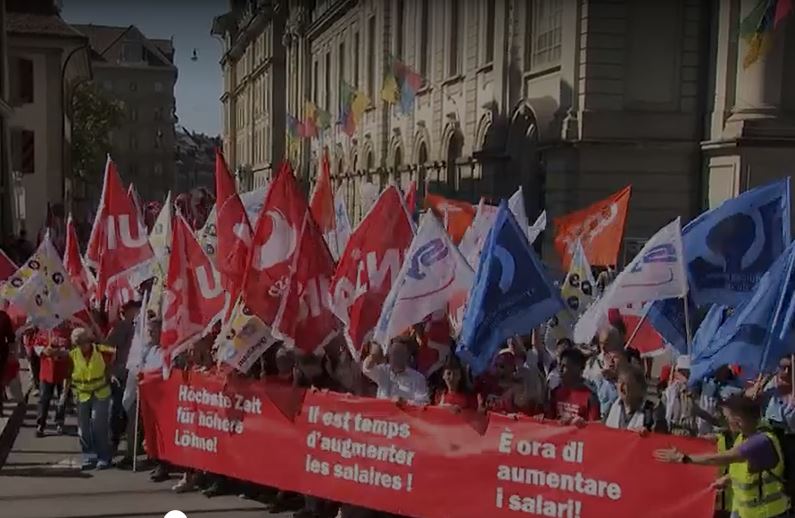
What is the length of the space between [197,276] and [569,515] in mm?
3780

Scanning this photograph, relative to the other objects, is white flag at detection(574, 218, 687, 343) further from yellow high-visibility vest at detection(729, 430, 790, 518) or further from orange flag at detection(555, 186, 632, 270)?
orange flag at detection(555, 186, 632, 270)

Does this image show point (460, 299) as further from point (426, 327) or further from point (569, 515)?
point (569, 515)

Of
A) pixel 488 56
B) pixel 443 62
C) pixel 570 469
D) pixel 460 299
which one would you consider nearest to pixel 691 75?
pixel 488 56

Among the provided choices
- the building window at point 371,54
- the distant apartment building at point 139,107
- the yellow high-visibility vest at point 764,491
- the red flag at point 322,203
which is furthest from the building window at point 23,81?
the distant apartment building at point 139,107

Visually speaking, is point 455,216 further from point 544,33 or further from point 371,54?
point 371,54

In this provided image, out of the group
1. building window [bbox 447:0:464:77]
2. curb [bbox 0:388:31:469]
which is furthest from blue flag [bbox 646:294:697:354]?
building window [bbox 447:0:464:77]

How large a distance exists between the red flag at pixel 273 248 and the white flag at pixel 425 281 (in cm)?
94

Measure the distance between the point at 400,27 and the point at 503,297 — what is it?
33141mm

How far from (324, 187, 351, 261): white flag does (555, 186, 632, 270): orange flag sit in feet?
8.34

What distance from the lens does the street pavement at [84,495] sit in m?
8.06

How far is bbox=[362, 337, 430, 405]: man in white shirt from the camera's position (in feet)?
24.9

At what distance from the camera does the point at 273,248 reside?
8219 millimetres

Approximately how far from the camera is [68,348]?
10914mm

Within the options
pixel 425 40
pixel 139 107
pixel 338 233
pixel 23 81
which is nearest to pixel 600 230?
pixel 338 233
